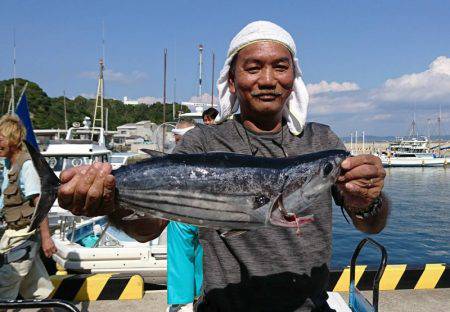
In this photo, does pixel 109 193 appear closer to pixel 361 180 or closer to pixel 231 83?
pixel 231 83

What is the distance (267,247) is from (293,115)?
90 cm

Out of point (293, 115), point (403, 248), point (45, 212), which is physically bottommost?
point (403, 248)

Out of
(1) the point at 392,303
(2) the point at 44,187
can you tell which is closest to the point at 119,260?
(1) the point at 392,303

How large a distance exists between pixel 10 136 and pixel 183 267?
288 centimetres

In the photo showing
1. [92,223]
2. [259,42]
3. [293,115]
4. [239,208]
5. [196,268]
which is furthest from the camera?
[92,223]

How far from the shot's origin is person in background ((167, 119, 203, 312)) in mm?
5211

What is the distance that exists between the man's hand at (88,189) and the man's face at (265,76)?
38.2 inches

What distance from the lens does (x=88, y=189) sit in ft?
7.36

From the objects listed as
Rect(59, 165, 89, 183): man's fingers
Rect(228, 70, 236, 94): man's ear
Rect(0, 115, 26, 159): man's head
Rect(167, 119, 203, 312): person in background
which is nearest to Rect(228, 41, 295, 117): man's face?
Rect(228, 70, 236, 94): man's ear

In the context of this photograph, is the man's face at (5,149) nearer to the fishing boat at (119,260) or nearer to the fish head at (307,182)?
the fishing boat at (119,260)

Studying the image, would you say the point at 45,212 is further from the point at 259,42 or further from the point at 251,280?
the point at 259,42

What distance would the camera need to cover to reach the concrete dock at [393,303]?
6.43m

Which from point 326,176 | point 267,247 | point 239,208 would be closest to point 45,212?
point 239,208

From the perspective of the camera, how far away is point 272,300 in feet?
8.05
